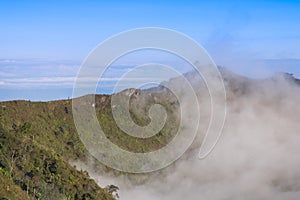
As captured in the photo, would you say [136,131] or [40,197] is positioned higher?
[136,131]

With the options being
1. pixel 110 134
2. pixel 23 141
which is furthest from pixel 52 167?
pixel 110 134

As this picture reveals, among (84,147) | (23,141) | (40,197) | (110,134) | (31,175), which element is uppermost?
(110,134)

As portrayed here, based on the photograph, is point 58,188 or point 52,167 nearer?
point 58,188

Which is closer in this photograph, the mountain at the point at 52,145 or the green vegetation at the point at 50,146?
the green vegetation at the point at 50,146

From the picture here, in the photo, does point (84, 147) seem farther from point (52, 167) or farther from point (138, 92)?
point (52, 167)

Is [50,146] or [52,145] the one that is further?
[52,145]

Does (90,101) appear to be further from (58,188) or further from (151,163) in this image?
(58,188)

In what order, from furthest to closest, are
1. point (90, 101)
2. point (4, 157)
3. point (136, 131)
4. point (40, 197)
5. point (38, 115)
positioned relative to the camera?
point (136, 131)
point (90, 101)
point (38, 115)
point (4, 157)
point (40, 197)

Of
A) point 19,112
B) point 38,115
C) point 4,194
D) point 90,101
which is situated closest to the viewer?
point 4,194

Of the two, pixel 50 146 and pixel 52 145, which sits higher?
pixel 52 145

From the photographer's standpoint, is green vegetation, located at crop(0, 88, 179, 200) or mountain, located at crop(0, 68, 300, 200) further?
mountain, located at crop(0, 68, 300, 200)
